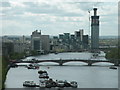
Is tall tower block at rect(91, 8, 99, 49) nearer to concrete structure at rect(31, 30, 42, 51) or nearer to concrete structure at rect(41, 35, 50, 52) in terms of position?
concrete structure at rect(41, 35, 50, 52)

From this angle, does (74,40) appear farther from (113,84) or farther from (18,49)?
(113,84)

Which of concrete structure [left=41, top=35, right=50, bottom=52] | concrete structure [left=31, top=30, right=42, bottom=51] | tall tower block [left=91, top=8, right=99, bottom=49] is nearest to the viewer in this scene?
concrete structure [left=31, top=30, right=42, bottom=51]

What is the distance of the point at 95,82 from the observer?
11.9m

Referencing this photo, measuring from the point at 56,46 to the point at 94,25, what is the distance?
16.6 ft

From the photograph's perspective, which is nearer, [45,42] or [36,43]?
[36,43]

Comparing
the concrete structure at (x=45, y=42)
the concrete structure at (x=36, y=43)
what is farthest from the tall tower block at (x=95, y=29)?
the concrete structure at (x=36, y=43)

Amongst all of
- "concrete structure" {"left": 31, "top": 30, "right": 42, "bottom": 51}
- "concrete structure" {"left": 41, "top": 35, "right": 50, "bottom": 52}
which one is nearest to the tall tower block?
"concrete structure" {"left": 41, "top": 35, "right": 50, "bottom": 52}

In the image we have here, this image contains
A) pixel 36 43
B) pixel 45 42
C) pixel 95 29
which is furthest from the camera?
pixel 95 29

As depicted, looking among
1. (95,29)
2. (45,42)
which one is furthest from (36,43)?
(95,29)

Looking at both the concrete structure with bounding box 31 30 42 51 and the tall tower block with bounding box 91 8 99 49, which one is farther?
the tall tower block with bounding box 91 8 99 49

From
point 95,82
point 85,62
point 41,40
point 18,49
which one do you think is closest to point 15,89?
point 95,82

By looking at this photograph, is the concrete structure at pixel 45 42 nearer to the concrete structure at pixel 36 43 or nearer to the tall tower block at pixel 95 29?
the concrete structure at pixel 36 43

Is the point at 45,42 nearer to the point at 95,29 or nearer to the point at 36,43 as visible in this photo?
the point at 36,43

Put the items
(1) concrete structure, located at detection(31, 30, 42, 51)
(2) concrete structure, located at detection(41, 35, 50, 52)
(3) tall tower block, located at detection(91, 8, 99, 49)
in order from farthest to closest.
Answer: (3) tall tower block, located at detection(91, 8, 99, 49) → (2) concrete structure, located at detection(41, 35, 50, 52) → (1) concrete structure, located at detection(31, 30, 42, 51)
